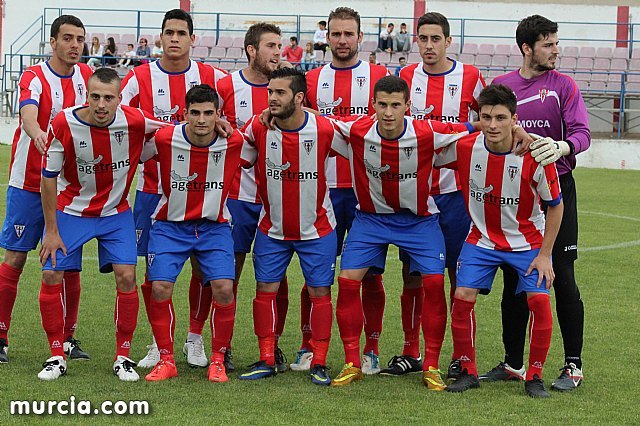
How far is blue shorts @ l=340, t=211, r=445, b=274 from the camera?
5.94 meters

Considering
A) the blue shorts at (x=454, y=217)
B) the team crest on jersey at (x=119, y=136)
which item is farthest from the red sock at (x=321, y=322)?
the team crest on jersey at (x=119, y=136)

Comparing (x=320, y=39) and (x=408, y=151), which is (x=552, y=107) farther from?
(x=320, y=39)

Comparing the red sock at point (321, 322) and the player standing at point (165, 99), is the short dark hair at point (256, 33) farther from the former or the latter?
the red sock at point (321, 322)

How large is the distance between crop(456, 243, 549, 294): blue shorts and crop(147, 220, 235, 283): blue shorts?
52.9 inches

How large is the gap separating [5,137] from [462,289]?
67.8 ft

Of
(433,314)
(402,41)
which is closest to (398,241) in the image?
(433,314)

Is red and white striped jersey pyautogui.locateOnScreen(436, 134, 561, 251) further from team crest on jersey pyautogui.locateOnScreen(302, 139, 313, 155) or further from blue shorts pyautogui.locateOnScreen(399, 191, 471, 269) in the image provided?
team crest on jersey pyautogui.locateOnScreen(302, 139, 313, 155)

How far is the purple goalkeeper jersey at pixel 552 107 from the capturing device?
228 inches

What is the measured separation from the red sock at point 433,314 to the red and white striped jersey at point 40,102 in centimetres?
243

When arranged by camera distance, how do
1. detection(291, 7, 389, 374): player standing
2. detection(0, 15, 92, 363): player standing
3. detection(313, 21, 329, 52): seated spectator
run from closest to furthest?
detection(0, 15, 92, 363): player standing
detection(291, 7, 389, 374): player standing
detection(313, 21, 329, 52): seated spectator

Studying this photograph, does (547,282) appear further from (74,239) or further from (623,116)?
(623,116)

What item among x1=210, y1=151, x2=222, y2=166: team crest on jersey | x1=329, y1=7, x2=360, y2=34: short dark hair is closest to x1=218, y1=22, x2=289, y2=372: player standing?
x1=329, y1=7, x2=360, y2=34: short dark hair

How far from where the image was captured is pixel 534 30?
5719mm

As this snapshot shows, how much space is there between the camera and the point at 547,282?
219 inches
